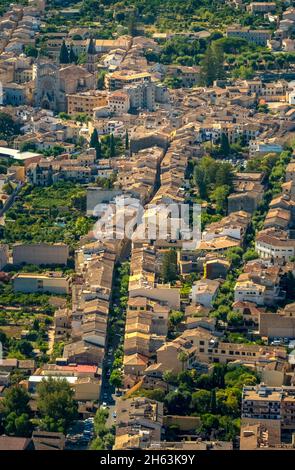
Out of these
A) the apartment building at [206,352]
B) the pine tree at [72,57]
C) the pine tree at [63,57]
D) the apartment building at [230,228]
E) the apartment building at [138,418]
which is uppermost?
the apartment building at [138,418]

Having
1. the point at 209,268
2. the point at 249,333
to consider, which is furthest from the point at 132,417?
the point at 209,268

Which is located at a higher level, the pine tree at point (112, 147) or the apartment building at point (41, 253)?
the apartment building at point (41, 253)

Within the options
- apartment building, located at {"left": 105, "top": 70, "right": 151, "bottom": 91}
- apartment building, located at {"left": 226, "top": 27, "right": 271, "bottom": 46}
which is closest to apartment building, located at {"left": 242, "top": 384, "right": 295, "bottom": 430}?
apartment building, located at {"left": 105, "top": 70, "right": 151, "bottom": 91}

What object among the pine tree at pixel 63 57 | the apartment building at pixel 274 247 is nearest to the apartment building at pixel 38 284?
the apartment building at pixel 274 247

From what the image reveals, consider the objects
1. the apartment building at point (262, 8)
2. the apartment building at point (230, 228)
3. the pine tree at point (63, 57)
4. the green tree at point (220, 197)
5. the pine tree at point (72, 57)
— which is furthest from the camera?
the apartment building at point (262, 8)

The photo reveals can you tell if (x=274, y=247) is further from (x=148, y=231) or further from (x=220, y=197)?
(x=220, y=197)

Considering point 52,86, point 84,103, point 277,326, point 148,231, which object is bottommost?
point 84,103

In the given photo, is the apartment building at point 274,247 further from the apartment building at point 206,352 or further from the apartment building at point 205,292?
the apartment building at point 206,352

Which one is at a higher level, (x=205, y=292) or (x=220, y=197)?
(x=205, y=292)

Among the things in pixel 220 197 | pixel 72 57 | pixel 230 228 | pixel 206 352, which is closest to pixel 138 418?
pixel 206 352
